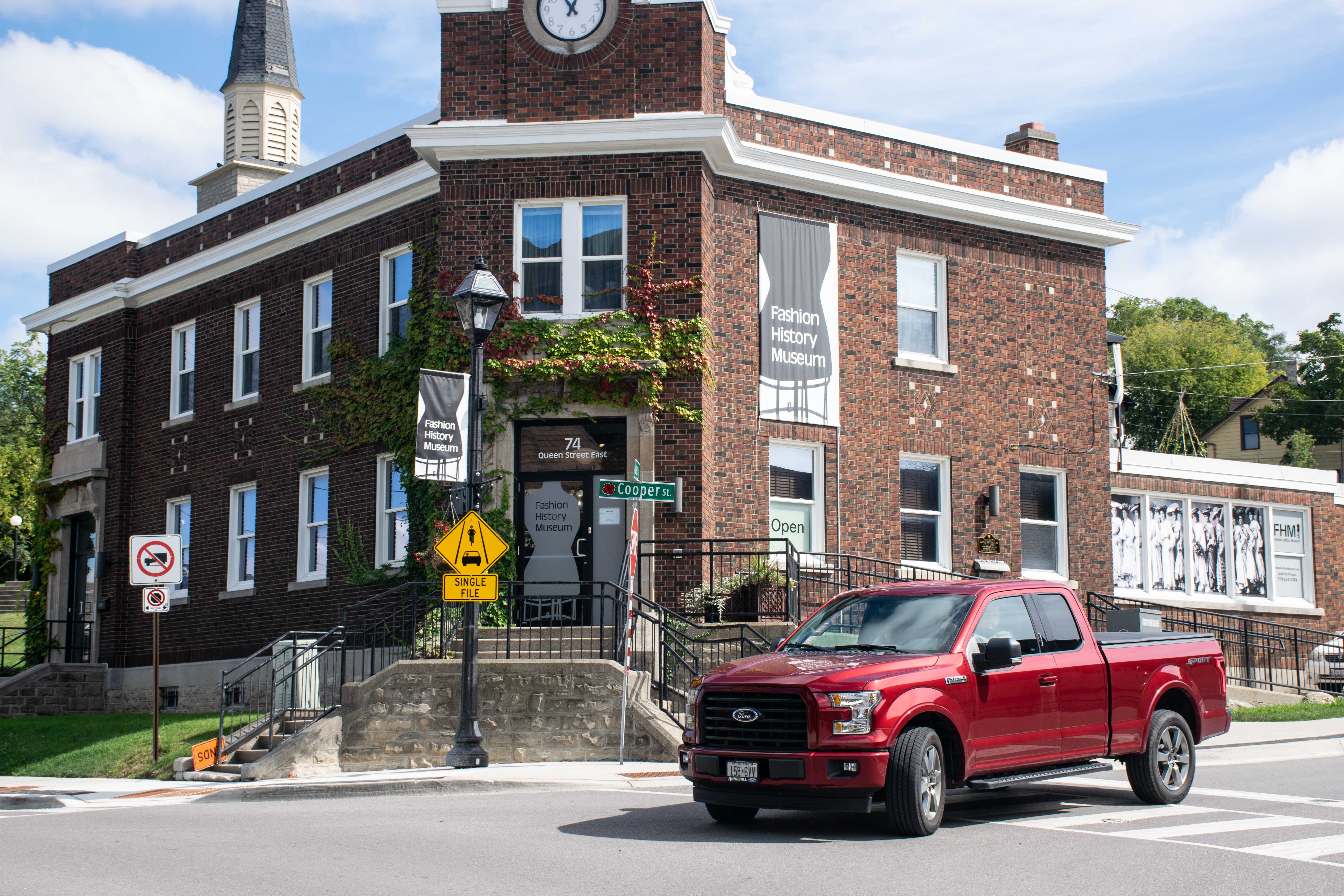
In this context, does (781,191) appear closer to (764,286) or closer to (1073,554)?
(764,286)

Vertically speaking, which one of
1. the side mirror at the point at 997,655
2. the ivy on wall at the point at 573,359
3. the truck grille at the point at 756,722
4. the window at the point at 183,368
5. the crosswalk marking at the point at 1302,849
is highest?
the window at the point at 183,368

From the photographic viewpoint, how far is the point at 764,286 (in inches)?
821

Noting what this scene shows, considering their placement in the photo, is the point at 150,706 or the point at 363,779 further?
the point at 150,706

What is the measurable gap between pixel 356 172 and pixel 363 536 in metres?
6.12

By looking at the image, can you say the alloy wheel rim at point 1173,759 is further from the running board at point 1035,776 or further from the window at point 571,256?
the window at point 571,256

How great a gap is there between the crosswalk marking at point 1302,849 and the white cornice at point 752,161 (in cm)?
1288

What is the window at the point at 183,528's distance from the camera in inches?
1028

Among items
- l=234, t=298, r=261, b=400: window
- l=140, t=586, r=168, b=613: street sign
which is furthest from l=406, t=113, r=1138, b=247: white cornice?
l=140, t=586, r=168, b=613: street sign

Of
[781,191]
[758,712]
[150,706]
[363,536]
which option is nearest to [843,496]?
[781,191]

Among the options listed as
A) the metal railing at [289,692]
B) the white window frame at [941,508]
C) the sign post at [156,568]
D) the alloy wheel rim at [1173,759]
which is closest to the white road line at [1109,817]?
the alloy wheel rim at [1173,759]

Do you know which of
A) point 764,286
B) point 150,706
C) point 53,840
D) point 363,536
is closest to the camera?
point 53,840

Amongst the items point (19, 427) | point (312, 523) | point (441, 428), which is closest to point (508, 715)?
point (441, 428)

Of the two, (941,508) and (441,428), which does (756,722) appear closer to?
(441,428)

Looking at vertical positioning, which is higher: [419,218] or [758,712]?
[419,218]
